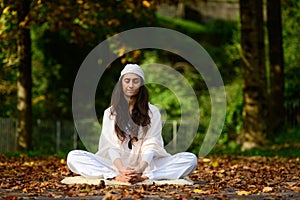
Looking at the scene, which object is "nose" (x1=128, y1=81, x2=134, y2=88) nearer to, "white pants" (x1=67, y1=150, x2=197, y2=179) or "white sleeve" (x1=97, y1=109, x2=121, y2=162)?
"white sleeve" (x1=97, y1=109, x2=121, y2=162)

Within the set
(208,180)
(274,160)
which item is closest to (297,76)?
(274,160)

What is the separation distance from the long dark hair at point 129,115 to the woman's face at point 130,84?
8cm

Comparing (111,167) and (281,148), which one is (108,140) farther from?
(281,148)

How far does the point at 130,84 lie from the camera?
1003 centimetres

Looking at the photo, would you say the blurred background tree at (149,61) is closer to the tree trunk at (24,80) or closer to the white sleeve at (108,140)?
the tree trunk at (24,80)

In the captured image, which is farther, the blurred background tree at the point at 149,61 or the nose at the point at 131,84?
the blurred background tree at the point at 149,61

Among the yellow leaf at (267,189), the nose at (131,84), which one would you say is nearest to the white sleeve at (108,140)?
the nose at (131,84)

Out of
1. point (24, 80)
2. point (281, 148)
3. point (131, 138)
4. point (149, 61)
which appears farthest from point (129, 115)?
point (149, 61)

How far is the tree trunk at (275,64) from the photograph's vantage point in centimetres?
2280

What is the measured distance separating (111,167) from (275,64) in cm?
1410

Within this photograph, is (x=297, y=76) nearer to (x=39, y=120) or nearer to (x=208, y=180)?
(x=39, y=120)

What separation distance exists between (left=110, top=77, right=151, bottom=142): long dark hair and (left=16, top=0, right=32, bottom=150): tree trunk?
9.49 m

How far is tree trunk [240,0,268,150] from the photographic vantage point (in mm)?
18594

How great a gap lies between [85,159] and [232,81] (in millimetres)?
19976
